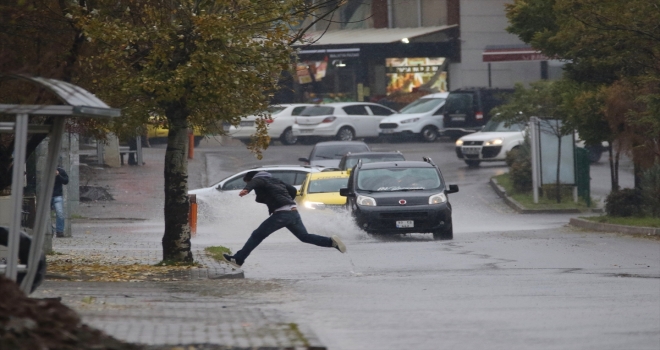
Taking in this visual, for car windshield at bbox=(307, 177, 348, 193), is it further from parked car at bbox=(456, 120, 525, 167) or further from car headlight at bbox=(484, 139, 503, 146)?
car headlight at bbox=(484, 139, 503, 146)

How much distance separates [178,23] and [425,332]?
6.14 meters

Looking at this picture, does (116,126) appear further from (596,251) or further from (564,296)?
A: (596,251)

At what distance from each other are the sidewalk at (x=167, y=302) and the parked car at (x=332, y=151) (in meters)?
12.2

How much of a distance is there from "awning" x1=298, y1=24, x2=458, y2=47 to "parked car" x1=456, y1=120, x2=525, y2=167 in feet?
40.0

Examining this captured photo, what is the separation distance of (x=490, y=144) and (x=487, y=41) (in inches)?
598

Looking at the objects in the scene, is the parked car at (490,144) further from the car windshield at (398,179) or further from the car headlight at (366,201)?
the car headlight at (366,201)

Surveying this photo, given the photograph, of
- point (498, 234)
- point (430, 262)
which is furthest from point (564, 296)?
point (498, 234)

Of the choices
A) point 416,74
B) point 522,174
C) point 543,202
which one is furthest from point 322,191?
point 416,74

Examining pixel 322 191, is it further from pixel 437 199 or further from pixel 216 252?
pixel 216 252

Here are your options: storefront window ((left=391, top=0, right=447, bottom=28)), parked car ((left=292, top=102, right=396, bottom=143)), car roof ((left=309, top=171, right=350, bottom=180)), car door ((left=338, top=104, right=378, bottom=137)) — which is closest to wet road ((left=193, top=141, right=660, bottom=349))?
car roof ((left=309, top=171, right=350, bottom=180))

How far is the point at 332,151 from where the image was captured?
3466 cm

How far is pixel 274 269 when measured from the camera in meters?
15.5

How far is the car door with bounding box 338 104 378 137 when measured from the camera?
44.6 m

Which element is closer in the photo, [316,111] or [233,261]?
[233,261]
